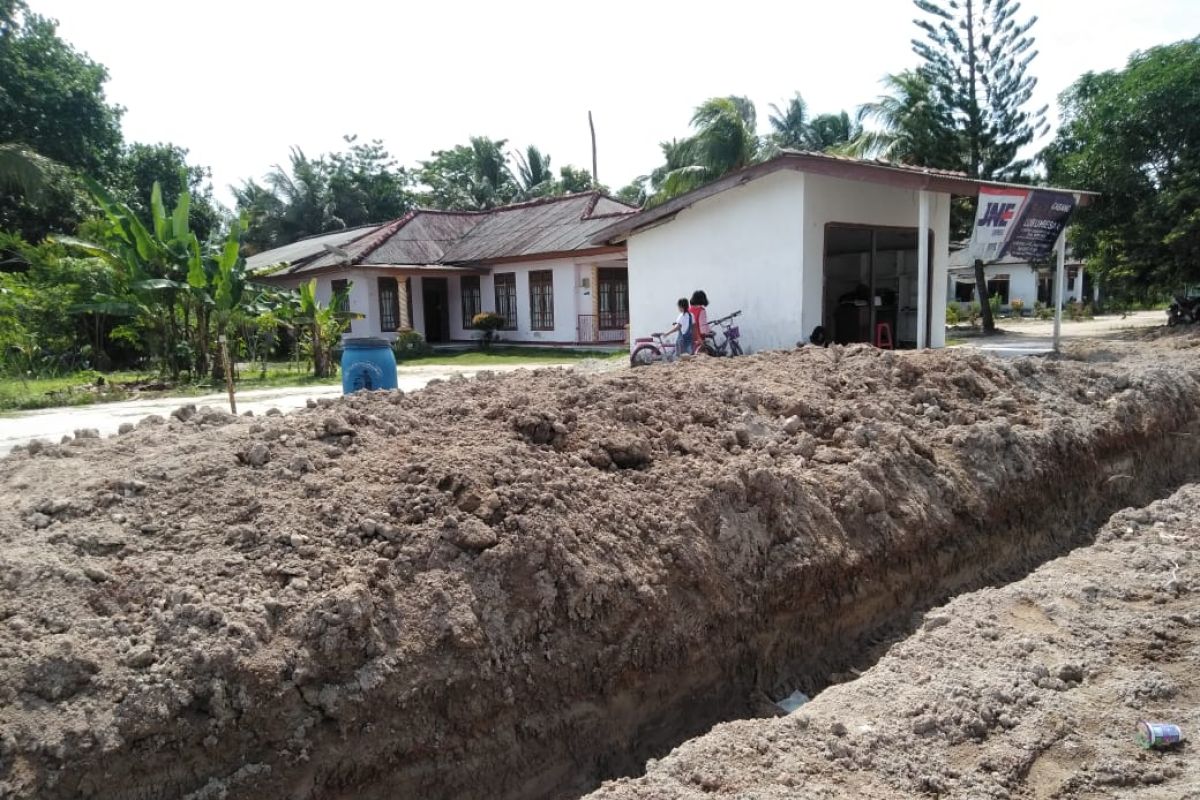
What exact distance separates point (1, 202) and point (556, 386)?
28.3 m

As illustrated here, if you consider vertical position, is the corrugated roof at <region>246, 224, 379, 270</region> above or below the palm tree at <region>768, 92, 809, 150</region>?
below

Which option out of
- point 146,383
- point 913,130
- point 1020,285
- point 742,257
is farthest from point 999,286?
point 146,383

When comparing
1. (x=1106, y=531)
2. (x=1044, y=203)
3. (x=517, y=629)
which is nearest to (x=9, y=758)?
(x=517, y=629)

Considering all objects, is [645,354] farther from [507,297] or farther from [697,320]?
[507,297]

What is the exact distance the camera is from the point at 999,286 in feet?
132

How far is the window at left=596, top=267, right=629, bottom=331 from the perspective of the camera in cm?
2130

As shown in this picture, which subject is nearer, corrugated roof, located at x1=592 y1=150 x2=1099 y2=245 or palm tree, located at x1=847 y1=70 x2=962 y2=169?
corrugated roof, located at x1=592 y1=150 x2=1099 y2=245

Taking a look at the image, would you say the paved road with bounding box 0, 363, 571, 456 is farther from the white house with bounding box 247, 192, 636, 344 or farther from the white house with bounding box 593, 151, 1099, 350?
the white house with bounding box 247, 192, 636, 344

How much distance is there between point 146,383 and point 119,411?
343 centimetres

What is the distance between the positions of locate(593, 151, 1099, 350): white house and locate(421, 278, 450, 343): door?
38.2ft

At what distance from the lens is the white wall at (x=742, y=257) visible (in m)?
12.0

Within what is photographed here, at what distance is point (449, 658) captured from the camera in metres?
3.11

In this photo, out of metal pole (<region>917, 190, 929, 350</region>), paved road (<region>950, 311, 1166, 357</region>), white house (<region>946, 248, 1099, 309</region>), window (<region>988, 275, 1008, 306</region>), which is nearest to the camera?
metal pole (<region>917, 190, 929, 350</region>)

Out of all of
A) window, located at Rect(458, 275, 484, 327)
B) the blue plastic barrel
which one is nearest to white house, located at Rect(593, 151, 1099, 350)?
the blue plastic barrel
